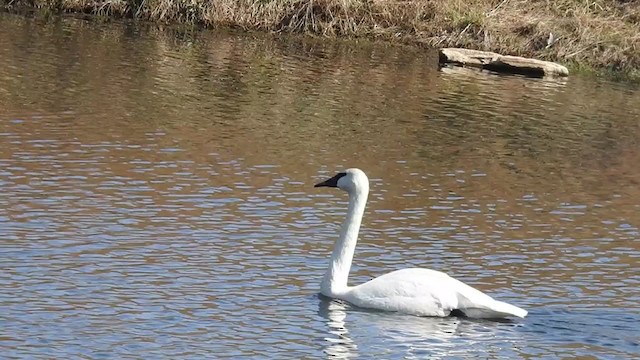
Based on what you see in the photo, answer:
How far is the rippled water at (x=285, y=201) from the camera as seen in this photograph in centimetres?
1022

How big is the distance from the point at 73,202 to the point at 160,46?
44.1 feet

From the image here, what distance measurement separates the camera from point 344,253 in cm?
1150

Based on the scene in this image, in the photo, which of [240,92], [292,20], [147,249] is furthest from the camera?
[292,20]

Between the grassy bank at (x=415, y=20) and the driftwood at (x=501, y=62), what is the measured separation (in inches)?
60.5

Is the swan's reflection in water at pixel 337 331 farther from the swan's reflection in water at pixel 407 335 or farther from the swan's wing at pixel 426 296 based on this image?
the swan's wing at pixel 426 296

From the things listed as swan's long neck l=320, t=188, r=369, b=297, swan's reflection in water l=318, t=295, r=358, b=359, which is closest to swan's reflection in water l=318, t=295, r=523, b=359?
swan's reflection in water l=318, t=295, r=358, b=359

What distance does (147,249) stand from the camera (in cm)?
1228

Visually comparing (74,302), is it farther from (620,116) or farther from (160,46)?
(160,46)

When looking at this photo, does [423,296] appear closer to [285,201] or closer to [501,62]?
[285,201]

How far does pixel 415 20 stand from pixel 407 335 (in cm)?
2191

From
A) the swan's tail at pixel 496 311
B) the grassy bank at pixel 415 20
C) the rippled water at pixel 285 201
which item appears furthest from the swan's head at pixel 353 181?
the grassy bank at pixel 415 20

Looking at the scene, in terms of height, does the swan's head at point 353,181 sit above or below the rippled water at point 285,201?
above

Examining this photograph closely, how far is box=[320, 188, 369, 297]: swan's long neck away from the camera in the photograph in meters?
11.2

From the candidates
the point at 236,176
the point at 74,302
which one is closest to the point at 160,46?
the point at 236,176
